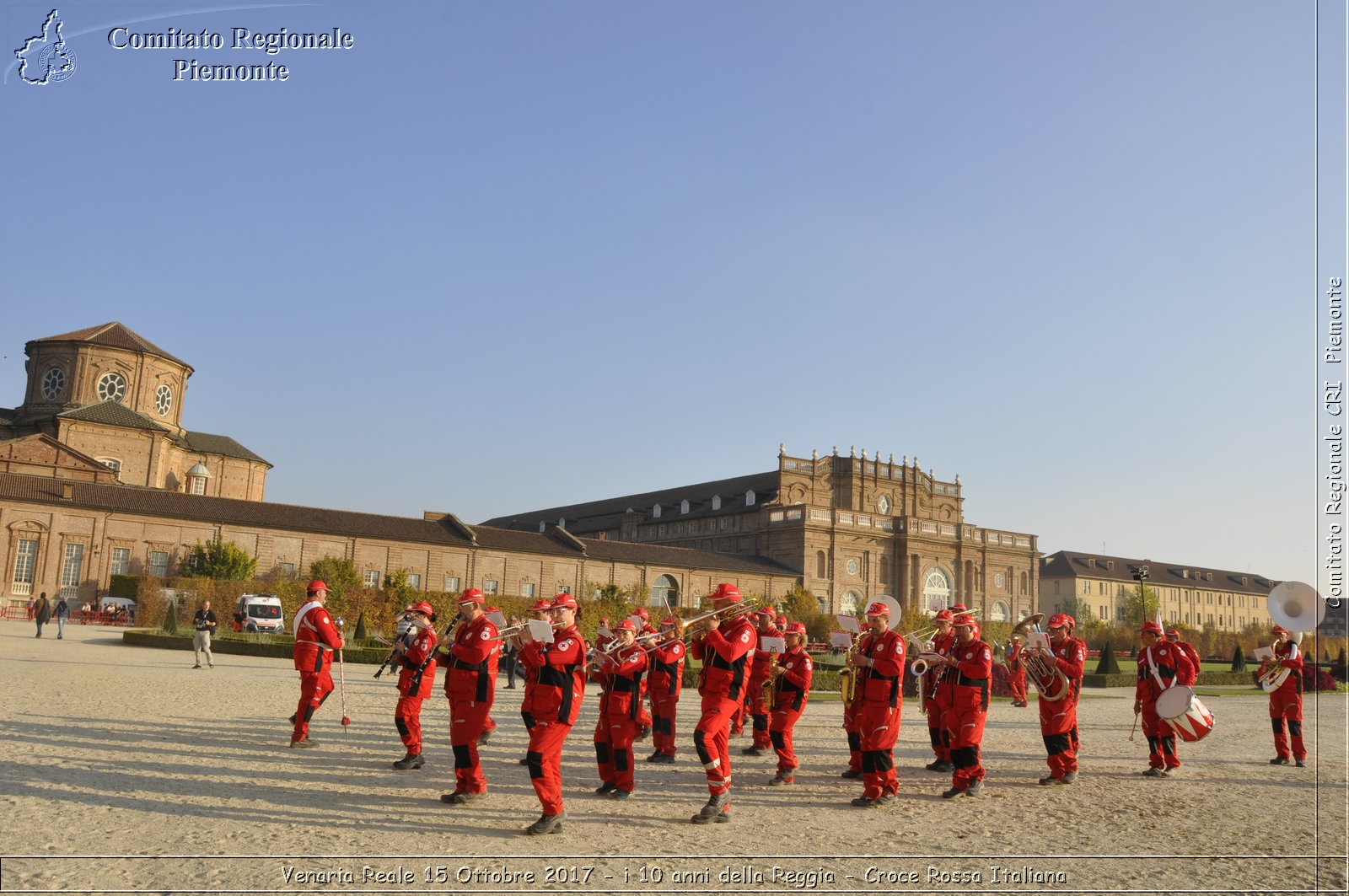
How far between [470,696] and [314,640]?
3.80 m

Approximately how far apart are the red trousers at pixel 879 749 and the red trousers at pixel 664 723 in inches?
132

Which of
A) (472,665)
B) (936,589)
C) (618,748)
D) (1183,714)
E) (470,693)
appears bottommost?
(618,748)

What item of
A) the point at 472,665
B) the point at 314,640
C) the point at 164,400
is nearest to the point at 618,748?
the point at 472,665

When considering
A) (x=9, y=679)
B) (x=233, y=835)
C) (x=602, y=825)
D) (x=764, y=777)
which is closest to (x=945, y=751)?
(x=764, y=777)

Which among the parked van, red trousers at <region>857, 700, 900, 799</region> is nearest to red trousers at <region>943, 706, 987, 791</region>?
red trousers at <region>857, 700, 900, 799</region>

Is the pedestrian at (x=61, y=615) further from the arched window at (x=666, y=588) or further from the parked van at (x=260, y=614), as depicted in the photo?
the arched window at (x=666, y=588)

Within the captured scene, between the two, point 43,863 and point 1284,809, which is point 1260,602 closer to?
point 1284,809

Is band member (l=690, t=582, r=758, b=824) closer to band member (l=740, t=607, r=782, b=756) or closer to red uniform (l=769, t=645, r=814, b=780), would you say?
red uniform (l=769, t=645, r=814, b=780)

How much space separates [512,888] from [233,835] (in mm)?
2603

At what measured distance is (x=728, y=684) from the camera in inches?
378

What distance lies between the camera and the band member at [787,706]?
11.3 m

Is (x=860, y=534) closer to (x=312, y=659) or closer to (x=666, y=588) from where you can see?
(x=666, y=588)

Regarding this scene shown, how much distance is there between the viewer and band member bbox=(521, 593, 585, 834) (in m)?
8.20

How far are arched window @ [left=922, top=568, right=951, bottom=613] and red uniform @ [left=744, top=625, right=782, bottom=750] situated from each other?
65.7 m
